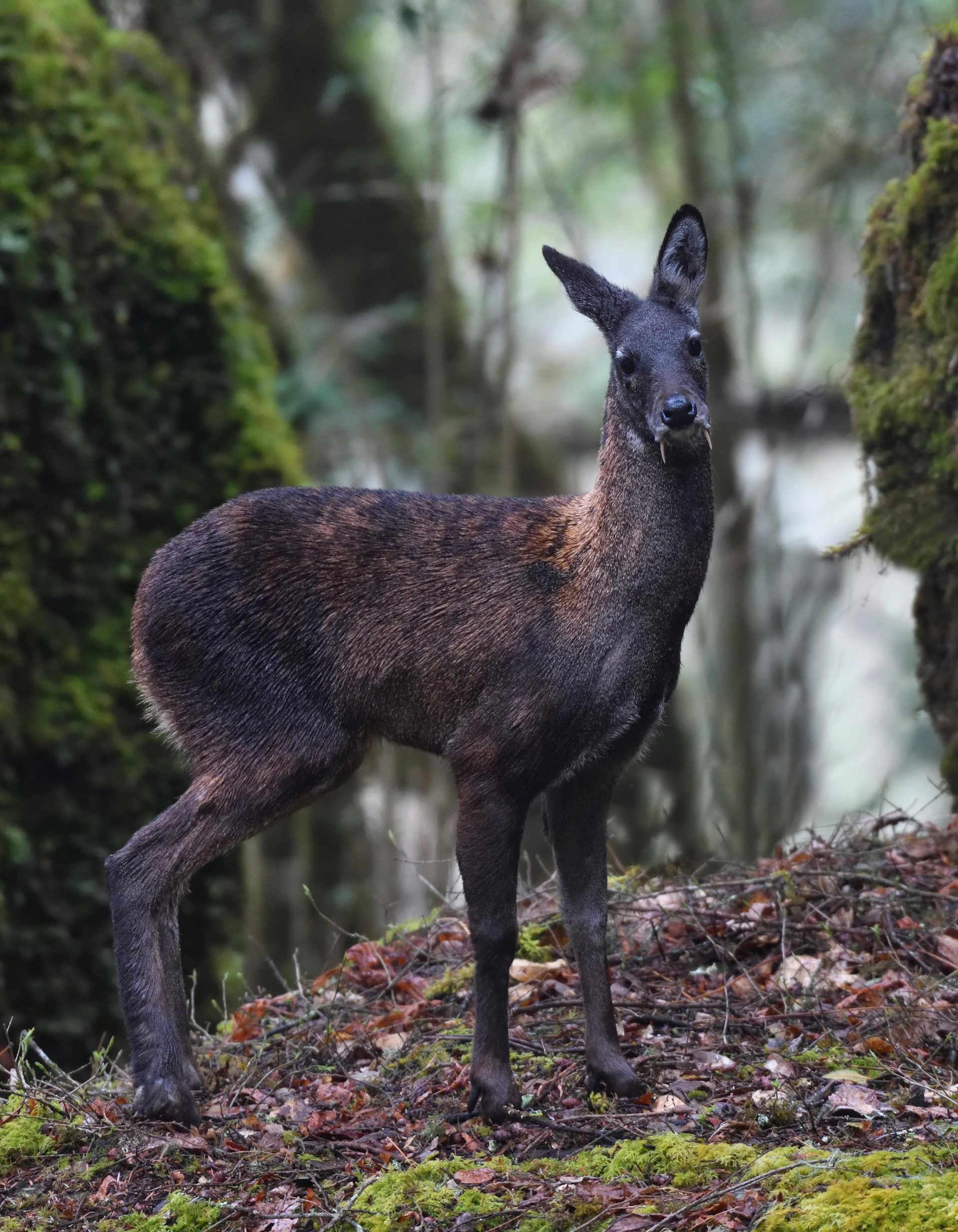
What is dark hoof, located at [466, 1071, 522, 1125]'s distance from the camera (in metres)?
5.07

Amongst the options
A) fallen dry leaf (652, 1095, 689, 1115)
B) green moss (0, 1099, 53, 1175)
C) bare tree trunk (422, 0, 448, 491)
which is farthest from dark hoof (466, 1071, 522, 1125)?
bare tree trunk (422, 0, 448, 491)

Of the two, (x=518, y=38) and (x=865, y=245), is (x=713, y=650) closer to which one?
(x=518, y=38)

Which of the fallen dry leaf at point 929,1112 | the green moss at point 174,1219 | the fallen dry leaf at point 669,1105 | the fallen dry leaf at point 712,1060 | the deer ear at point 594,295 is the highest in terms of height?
the deer ear at point 594,295

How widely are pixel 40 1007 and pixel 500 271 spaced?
8295 millimetres

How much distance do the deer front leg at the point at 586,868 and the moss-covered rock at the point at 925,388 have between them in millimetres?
2360

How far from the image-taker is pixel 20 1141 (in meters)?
5.13

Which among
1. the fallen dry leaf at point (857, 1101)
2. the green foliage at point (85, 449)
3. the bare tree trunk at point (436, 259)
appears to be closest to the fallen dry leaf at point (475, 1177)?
the fallen dry leaf at point (857, 1101)

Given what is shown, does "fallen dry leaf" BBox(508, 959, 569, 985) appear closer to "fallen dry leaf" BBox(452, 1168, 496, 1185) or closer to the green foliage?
"fallen dry leaf" BBox(452, 1168, 496, 1185)

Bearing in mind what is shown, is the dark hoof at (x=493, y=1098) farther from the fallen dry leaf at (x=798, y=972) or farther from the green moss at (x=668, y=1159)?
the fallen dry leaf at (x=798, y=972)

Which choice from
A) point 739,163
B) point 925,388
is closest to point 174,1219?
point 925,388

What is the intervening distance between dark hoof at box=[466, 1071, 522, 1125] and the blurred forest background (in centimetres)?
541

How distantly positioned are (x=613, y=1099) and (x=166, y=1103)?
63.2 inches

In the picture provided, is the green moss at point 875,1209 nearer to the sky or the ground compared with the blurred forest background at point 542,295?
nearer to the ground

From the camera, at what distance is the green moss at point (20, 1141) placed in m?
5.08
